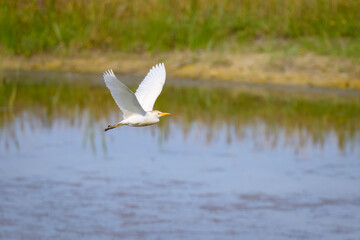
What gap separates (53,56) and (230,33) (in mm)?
3162

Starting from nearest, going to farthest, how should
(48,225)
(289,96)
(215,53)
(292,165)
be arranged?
(48,225), (292,165), (289,96), (215,53)

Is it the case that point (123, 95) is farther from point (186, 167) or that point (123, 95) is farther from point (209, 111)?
point (209, 111)

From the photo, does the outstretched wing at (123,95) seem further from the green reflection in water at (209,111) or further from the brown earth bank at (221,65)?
the brown earth bank at (221,65)

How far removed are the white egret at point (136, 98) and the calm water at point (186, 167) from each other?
1.30m

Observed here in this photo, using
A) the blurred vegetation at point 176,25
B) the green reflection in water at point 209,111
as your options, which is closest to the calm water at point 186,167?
the green reflection in water at point 209,111

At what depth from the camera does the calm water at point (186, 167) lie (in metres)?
7.96

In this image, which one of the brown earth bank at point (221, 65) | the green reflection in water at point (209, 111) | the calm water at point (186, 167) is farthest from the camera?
the brown earth bank at point (221, 65)

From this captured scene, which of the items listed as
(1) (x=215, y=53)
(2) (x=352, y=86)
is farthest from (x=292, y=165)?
(1) (x=215, y=53)

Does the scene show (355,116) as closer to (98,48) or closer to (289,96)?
(289,96)

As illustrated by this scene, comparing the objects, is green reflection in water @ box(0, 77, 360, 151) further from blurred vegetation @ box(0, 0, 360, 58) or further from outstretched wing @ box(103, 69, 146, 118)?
outstretched wing @ box(103, 69, 146, 118)

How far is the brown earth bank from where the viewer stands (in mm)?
13906

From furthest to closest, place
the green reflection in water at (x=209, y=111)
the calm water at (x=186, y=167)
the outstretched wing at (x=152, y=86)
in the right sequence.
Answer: the green reflection in water at (x=209, y=111)
the calm water at (x=186, y=167)
the outstretched wing at (x=152, y=86)

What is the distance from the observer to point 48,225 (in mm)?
7891

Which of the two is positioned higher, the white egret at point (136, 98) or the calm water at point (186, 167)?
the white egret at point (136, 98)
